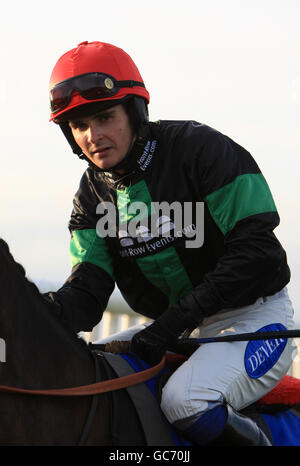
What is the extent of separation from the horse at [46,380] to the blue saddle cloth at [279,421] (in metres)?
0.15

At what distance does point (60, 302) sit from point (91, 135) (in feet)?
2.46

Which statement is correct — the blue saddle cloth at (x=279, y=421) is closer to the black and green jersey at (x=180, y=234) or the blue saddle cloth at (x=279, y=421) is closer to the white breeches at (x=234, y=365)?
the white breeches at (x=234, y=365)

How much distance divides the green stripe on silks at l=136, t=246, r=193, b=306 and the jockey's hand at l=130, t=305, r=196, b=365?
307mm

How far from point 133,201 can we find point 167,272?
1.16 feet

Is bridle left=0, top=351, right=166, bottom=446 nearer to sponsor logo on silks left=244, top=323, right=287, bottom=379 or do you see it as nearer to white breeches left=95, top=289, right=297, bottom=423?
white breeches left=95, top=289, right=297, bottom=423

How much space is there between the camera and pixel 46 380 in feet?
7.49

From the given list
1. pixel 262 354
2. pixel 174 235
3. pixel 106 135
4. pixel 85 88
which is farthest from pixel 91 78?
pixel 262 354

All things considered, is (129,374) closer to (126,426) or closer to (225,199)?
(126,426)

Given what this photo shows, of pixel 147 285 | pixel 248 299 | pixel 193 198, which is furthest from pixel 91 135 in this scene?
pixel 248 299

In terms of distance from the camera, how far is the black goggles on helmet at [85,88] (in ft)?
9.57

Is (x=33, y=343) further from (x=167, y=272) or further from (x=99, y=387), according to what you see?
(x=167, y=272)

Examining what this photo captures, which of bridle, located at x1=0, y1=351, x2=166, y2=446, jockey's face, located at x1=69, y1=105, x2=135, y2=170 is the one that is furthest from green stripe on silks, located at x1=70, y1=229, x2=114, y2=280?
bridle, located at x1=0, y1=351, x2=166, y2=446

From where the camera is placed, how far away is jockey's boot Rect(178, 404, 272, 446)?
249 centimetres

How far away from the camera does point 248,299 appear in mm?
2879
